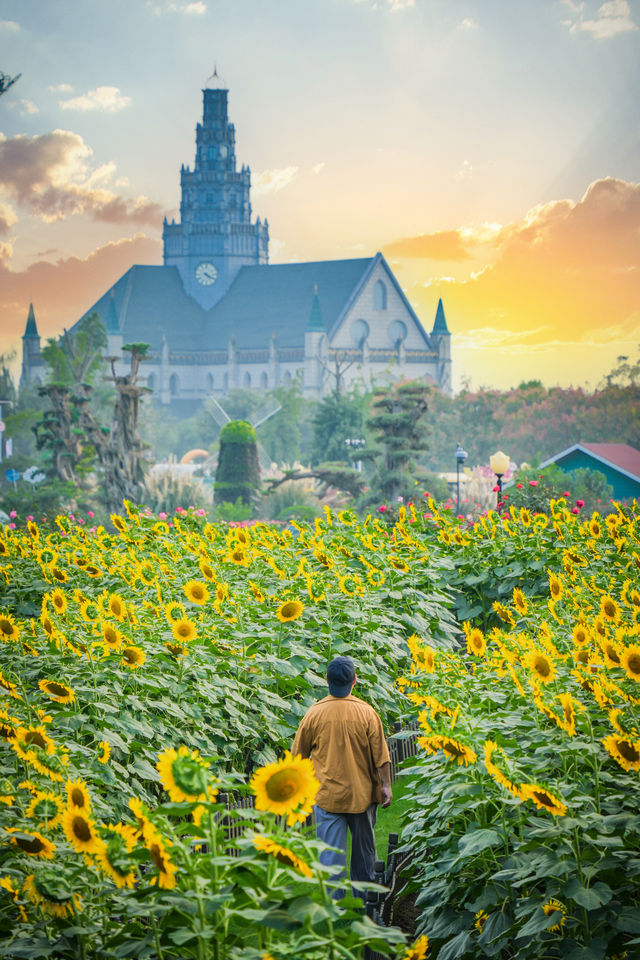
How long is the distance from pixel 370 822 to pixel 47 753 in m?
2.15

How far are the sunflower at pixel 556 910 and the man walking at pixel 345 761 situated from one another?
1.61 metres

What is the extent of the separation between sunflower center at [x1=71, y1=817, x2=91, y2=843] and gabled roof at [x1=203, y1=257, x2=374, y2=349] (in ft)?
260

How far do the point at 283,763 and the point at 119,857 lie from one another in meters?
0.47

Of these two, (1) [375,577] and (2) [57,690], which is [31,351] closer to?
(1) [375,577]

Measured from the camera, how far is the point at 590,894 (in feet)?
9.10

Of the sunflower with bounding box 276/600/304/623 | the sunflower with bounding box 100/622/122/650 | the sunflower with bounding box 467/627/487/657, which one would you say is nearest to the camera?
the sunflower with bounding box 100/622/122/650

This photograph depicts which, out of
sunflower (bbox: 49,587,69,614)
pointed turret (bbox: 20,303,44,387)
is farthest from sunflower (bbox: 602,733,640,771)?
pointed turret (bbox: 20,303,44,387)

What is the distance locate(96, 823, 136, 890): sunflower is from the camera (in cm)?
222

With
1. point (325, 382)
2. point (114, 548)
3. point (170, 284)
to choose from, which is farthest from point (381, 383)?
point (114, 548)

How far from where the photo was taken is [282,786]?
2.15 metres

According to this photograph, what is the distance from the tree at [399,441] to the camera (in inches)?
1038

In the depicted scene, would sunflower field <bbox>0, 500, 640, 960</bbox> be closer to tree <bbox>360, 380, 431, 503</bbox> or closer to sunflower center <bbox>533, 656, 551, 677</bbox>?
sunflower center <bbox>533, 656, 551, 677</bbox>

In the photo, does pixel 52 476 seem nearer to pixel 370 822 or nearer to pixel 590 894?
pixel 370 822

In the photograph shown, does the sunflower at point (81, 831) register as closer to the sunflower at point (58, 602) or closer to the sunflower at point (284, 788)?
the sunflower at point (284, 788)
